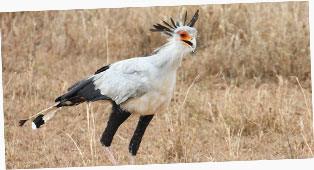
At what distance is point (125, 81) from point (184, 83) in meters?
2.30

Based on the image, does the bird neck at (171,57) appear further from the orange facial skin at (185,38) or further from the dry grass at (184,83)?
the dry grass at (184,83)

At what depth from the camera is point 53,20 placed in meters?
6.89

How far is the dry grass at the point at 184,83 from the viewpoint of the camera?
4297 millimetres

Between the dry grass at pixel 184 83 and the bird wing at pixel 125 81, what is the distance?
475 mm

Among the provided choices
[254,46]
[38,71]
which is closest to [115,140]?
[38,71]

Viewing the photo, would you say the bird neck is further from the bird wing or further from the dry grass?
the dry grass

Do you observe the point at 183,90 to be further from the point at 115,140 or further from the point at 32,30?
the point at 32,30

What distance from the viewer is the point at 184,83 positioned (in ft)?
18.7

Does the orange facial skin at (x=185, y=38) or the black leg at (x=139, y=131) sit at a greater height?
the orange facial skin at (x=185, y=38)

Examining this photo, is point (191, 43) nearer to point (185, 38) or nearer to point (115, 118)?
point (185, 38)

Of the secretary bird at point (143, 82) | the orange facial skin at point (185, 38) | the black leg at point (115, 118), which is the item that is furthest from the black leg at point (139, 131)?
the orange facial skin at point (185, 38)

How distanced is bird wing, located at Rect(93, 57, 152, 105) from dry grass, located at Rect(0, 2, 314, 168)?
0.47m

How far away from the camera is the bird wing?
339 centimetres

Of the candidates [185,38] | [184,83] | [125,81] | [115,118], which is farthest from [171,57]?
[184,83]
